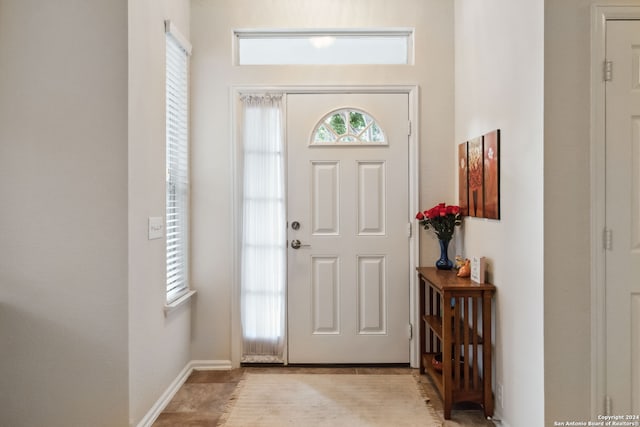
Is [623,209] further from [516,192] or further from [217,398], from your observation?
[217,398]

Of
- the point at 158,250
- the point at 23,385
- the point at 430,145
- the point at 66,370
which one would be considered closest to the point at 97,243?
the point at 158,250

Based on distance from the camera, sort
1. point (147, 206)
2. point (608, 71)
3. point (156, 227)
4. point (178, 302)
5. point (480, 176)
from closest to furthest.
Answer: point (608, 71), point (147, 206), point (156, 227), point (480, 176), point (178, 302)

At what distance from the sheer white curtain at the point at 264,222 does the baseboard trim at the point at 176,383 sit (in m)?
0.27

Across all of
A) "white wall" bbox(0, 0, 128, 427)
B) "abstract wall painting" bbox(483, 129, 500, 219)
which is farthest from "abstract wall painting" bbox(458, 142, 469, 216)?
"white wall" bbox(0, 0, 128, 427)

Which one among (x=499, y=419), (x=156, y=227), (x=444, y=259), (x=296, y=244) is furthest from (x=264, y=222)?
(x=499, y=419)

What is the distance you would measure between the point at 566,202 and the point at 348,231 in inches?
63.3

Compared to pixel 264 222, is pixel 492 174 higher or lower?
higher

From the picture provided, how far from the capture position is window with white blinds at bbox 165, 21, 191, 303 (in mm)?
2844

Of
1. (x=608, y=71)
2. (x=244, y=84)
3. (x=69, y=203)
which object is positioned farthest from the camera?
(x=244, y=84)

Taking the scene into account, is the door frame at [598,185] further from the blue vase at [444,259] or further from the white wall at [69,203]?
the white wall at [69,203]

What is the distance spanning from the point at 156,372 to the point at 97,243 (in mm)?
908

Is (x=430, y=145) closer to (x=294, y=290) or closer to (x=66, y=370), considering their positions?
(x=294, y=290)

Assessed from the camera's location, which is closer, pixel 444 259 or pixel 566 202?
pixel 566 202

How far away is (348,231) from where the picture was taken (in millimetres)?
3240
